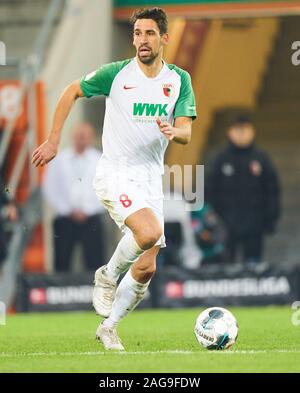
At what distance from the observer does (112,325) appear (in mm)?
9750

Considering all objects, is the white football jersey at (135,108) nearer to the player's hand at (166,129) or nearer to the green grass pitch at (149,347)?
the player's hand at (166,129)

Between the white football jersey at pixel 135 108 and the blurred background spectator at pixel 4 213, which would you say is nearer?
the white football jersey at pixel 135 108

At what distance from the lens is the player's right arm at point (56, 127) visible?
952 centimetres

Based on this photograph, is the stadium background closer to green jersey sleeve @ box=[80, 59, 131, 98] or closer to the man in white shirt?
the man in white shirt

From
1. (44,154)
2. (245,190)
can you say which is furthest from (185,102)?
(245,190)

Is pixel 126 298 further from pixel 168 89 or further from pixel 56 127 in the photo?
pixel 168 89

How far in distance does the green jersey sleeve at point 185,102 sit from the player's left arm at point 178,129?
0.13 ft

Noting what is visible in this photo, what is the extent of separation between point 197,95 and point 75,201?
3900mm

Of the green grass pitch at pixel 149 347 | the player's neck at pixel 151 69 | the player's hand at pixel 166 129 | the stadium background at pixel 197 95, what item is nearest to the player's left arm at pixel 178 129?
the player's hand at pixel 166 129

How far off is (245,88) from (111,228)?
12.4ft

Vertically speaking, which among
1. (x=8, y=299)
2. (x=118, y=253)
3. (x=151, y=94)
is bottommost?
(x=8, y=299)

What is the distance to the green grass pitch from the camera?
8344 millimetres
